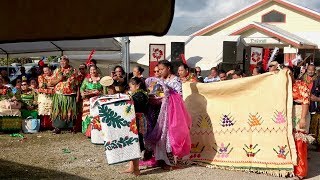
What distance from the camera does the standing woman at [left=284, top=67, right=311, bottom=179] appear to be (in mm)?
5961

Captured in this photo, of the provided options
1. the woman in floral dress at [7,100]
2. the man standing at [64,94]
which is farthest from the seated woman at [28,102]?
the man standing at [64,94]

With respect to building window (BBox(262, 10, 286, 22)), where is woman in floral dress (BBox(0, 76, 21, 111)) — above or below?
below

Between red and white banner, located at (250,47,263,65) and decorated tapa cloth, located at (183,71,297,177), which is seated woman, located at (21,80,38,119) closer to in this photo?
decorated tapa cloth, located at (183,71,297,177)

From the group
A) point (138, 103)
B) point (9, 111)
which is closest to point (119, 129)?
point (138, 103)

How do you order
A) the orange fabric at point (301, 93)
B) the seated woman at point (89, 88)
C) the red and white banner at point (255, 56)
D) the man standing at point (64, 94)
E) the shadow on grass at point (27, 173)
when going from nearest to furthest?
the orange fabric at point (301, 93) < the shadow on grass at point (27, 173) < the seated woman at point (89, 88) < the man standing at point (64, 94) < the red and white banner at point (255, 56)

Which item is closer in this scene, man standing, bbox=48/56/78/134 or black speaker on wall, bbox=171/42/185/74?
man standing, bbox=48/56/78/134

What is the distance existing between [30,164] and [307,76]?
596 cm

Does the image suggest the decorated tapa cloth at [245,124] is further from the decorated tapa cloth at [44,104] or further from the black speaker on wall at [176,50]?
the black speaker on wall at [176,50]

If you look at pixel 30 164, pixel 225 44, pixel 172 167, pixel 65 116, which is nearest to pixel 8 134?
pixel 65 116

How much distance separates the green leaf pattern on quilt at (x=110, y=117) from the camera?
5871 mm

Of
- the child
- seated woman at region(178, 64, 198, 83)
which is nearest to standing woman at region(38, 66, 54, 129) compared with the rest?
seated woman at region(178, 64, 198, 83)

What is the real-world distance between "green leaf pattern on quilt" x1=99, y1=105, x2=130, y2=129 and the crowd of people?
37 cm

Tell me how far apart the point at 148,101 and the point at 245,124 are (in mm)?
1362

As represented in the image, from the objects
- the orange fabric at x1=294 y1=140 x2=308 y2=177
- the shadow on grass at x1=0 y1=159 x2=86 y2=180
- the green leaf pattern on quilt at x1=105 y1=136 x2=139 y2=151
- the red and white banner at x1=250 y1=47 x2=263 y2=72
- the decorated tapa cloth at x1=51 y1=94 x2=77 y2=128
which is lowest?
the shadow on grass at x1=0 y1=159 x2=86 y2=180
